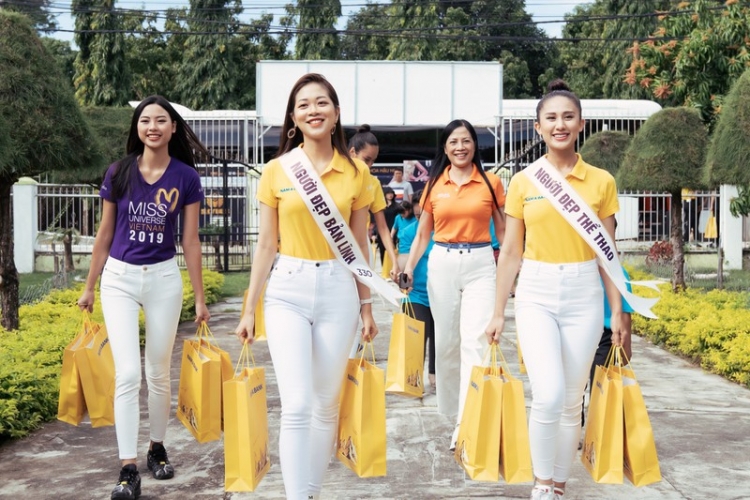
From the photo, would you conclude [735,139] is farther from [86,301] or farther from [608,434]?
[86,301]

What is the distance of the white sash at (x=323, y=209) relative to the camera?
4.07 metres

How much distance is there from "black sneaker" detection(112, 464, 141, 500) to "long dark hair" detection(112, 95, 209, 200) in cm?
135

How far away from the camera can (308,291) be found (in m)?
4.01

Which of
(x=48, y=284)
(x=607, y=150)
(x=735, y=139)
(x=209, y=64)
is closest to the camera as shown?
(x=735, y=139)

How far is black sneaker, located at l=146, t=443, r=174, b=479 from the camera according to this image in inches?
201

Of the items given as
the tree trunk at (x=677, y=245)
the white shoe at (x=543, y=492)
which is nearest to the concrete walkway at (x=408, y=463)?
the white shoe at (x=543, y=492)

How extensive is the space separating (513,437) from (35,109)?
6.04 metres

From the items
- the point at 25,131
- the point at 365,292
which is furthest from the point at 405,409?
the point at 25,131

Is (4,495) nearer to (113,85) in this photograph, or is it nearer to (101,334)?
(101,334)

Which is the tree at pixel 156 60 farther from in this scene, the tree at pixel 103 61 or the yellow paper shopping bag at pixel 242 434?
the yellow paper shopping bag at pixel 242 434

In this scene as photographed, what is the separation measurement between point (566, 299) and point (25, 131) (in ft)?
19.6

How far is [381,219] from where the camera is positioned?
16.6 feet

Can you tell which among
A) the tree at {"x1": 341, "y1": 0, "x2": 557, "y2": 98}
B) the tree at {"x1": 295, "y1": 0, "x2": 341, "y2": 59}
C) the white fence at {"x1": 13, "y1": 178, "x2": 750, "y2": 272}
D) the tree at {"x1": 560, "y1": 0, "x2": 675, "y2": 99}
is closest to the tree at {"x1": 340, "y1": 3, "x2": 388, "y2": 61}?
the tree at {"x1": 341, "y1": 0, "x2": 557, "y2": 98}

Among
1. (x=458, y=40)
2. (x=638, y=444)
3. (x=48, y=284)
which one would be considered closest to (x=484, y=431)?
(x=638, y=444)
